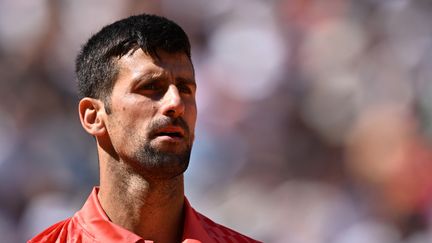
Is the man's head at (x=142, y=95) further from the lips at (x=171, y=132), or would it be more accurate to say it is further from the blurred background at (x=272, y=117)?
the blurred background at (x=272, y=117)

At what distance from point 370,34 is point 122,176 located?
2358mm

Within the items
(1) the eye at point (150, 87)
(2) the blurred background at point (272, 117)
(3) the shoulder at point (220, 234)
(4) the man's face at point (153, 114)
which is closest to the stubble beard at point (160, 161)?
(4) the man's face at point (153, 114)

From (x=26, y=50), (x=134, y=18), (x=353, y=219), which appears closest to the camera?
(x=134, y=18)

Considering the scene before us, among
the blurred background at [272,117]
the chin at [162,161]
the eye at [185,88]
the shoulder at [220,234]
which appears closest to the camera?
the chin at [162,161]

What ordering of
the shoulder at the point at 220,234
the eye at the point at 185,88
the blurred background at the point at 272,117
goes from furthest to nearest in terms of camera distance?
the blurred background at the point at 272,117 → the shoulder at the point at 220,234 → the eye at the point at 185,88

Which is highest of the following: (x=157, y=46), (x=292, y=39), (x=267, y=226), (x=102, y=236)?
(x=292, y=39)

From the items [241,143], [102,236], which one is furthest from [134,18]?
[241,143]

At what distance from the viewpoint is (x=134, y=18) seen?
221 centimetres

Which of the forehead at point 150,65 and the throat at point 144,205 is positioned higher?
the forehead at point 150,65

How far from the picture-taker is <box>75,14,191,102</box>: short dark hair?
2.12 metres

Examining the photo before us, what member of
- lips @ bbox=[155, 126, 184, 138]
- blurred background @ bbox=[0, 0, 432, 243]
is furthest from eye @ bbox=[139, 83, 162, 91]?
blurred background @ bbox=[0, 0, 432, 243]

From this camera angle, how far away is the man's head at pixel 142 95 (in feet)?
6.68

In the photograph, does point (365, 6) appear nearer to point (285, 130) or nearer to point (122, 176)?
point (285, 130)

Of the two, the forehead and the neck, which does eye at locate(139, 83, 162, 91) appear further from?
the neck
